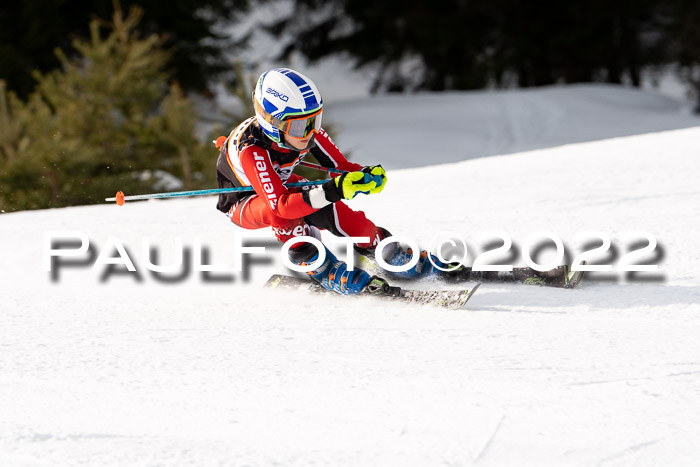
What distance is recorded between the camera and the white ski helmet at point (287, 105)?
401 centimetres

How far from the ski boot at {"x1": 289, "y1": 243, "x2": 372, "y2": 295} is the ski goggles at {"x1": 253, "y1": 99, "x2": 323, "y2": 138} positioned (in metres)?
0.58

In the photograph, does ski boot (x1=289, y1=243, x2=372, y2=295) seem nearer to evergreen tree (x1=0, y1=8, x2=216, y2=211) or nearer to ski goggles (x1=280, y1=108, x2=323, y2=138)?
ski goggles (x1=280, y1=108, x2=323, y2=138)

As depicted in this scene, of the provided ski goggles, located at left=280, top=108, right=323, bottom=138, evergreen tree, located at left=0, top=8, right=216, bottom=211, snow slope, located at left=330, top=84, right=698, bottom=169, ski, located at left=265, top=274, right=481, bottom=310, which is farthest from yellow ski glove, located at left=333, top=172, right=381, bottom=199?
snow slope, located at left=330, top=84, right=698, bottom=169

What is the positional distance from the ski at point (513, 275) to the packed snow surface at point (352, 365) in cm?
8

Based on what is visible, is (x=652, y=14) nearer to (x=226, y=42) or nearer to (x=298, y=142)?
(x=226, y=42)

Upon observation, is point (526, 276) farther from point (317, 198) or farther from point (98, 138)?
point (98, 138)

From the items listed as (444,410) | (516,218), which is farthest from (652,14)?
(444,410)

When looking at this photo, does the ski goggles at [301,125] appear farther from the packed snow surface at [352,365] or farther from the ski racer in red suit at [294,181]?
the packed snow surface at [352,365]

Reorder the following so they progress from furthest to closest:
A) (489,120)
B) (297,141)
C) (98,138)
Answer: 1. (489,120)
2. (98,138)
3. (297,141)

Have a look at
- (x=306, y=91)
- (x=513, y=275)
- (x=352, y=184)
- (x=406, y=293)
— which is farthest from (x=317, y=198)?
(x=513, y=275)

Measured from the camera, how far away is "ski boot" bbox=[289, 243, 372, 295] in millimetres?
4098

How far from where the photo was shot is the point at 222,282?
4.82 m

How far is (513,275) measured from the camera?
14.6 ft

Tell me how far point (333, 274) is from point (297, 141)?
0.70m
